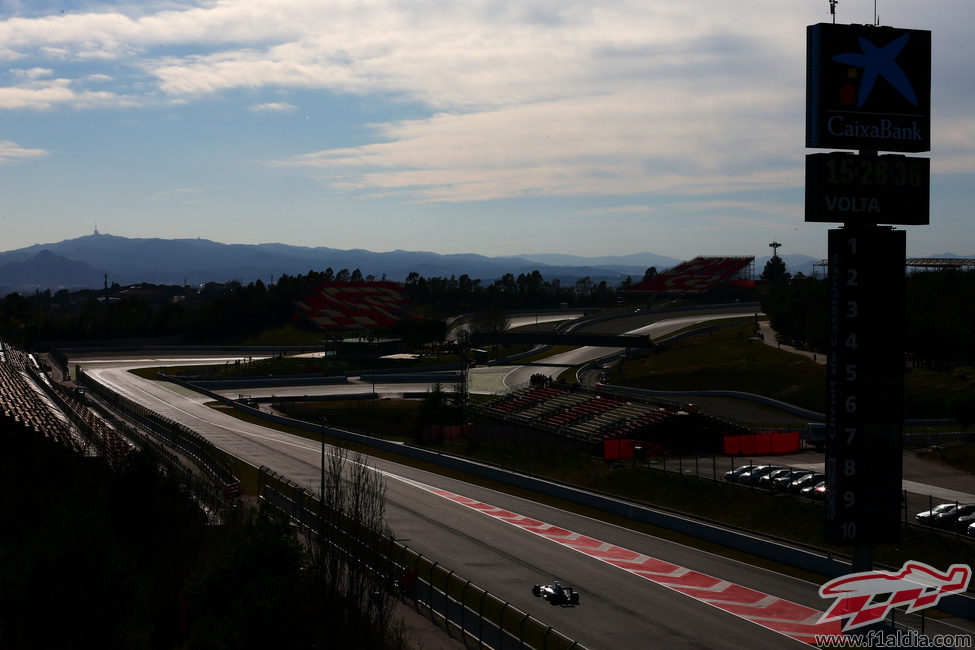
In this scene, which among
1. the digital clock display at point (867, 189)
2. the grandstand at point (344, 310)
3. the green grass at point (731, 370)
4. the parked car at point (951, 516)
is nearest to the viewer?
the digital clock display at point (867, 189)

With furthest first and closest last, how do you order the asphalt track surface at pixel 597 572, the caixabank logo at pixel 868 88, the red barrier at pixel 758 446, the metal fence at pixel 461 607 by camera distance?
the red barrier at pixel 758 446 < the asphalt track surface at pixel 597 572 < the metal fence at pixel 461 607 < the caixabank logo at pixel 868 88

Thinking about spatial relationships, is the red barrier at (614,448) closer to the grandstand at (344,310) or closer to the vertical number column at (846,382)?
the vertical number column at (846,382)

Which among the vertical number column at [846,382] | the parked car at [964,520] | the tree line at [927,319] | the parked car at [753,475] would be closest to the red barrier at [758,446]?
the parked car at [753,475]

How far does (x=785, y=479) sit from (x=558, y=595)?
19154 mm

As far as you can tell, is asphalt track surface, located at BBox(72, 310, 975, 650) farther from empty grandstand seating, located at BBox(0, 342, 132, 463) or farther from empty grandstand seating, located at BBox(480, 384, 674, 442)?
empty grandstand seating, located at BBox(480, 384, 674, 442)

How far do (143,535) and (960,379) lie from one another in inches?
2799

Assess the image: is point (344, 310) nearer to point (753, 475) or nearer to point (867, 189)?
point (753, 475)

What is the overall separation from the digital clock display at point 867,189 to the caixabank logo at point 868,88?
0.41 m

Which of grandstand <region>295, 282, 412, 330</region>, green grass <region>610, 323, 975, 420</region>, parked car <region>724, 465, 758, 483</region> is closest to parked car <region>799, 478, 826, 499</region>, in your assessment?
parked car <region>724, 465, 758, 483</region>

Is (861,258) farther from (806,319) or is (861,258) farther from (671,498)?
(806,319)

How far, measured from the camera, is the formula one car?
31844 millimetres

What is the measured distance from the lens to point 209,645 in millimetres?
19422

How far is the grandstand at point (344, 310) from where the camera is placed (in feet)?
584

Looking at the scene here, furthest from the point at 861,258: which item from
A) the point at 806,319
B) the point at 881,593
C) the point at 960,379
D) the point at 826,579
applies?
the point at 806,319
